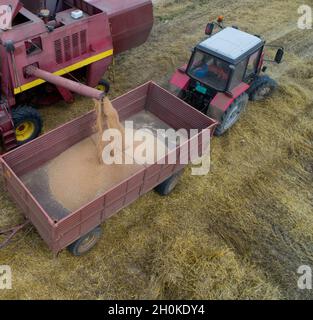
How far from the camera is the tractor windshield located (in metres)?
7.56

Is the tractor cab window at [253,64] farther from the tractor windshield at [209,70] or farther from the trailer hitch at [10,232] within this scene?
the trailer hitch at [10,232]

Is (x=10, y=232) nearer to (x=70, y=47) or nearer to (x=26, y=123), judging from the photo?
(x=26, y=123)

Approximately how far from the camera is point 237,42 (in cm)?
772

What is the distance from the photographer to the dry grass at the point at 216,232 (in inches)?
235

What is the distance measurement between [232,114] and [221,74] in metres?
1.04

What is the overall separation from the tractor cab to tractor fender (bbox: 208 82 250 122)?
0.12m

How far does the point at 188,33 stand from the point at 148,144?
597 cm

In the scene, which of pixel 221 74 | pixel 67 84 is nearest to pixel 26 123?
pixel 67 84

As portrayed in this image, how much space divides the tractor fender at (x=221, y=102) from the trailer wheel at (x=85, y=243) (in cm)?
339

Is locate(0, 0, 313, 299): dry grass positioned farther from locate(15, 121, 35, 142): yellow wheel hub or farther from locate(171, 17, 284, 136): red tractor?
locate(171, 17, 284, 136): red tractor

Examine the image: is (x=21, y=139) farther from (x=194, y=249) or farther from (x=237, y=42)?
(x=237, y=42)

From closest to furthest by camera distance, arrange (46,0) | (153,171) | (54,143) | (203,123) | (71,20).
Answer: (153,171) < (54,143) < (203,123) < (71,20) < (46,0)

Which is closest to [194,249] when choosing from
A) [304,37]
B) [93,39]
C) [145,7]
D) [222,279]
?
[222,279]

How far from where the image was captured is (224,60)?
7.35 m
